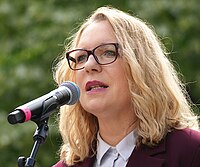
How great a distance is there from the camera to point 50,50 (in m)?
7.87

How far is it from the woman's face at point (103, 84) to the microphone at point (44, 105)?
0.36m

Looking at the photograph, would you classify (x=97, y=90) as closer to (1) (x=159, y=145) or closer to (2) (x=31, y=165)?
(1) (x=159, y=145)

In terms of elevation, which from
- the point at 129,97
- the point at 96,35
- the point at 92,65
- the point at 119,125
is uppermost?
the point at 96,35

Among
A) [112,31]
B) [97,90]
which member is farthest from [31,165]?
[112,31]

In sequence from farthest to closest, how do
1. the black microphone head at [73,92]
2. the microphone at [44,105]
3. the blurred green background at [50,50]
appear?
the blurred green background at [50,50] → the black microphone head at [73,92] → the microphone at [44,105]

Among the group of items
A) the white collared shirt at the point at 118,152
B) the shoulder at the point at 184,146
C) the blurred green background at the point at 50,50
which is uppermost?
the blurred green background at the point at 50,50

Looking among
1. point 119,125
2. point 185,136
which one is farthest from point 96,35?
point 185,136

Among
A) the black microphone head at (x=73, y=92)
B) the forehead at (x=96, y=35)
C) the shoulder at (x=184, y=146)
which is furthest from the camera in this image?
the forehead at (x=96, y=35)

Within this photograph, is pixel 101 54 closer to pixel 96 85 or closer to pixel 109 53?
pixel 109 53

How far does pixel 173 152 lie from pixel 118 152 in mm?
306

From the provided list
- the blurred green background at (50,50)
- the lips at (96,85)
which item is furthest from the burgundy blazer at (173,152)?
the blurred green background at (50,50)

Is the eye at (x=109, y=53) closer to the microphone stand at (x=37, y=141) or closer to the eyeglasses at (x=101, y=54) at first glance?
the eyeglasses at (x=101, y=54)

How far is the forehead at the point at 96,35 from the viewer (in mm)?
4316

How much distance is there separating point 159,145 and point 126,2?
356 cm
